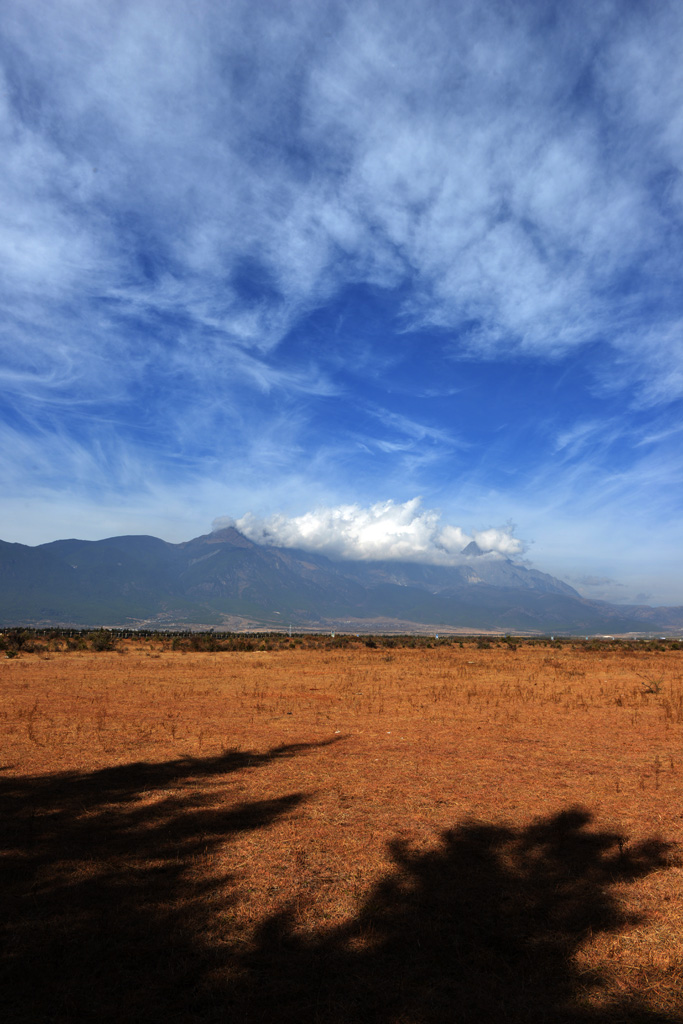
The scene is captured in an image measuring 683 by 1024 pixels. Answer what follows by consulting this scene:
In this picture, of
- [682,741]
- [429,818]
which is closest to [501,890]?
[429,818]

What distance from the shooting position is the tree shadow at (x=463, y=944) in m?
3.96

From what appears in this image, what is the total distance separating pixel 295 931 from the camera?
4922 millimetres

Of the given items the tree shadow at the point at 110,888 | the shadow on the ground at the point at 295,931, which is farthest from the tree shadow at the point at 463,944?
the tree shadow at the point at 110,888

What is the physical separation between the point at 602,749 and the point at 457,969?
354 inches

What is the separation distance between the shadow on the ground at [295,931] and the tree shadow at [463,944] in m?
0.02

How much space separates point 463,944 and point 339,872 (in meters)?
1.73

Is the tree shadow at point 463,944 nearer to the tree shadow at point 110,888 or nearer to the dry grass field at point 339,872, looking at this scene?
the dry grass field at point 339,872

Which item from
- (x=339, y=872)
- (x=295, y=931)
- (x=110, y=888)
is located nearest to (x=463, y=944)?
(x=295, y=931)

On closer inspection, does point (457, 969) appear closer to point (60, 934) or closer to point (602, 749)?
point (60, 934)

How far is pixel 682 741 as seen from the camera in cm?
1262

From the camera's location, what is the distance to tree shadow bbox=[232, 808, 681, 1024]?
3955 mm

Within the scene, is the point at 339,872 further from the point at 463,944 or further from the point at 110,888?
the point at 110,888

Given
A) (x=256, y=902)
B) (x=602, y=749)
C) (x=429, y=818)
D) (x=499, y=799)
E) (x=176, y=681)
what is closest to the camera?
(x=256, y=902)

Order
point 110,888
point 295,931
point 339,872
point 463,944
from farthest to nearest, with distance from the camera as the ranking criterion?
point 339,872, point 110,888, point 295,931, point 463,944
